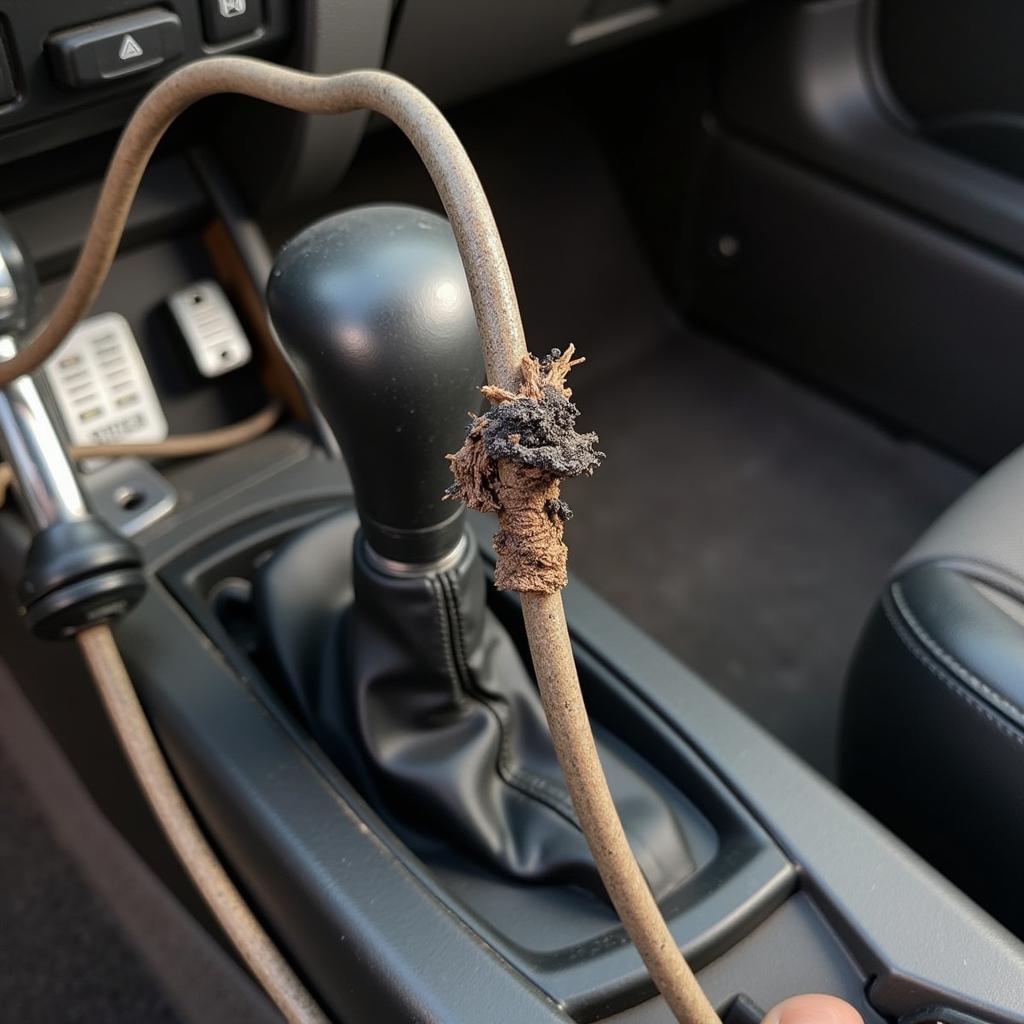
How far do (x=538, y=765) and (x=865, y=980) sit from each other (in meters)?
0.19

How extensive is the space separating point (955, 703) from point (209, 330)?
24.0 inches

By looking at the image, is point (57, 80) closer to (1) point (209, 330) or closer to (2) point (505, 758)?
(1) point (209, 330)

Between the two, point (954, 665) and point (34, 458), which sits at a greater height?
point (34, 458)

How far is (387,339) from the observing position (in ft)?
1.50

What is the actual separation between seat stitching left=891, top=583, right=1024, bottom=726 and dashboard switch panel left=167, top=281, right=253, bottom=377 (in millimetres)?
534

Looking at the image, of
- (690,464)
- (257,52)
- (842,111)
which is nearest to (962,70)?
(842,111)

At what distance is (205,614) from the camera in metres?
0.66

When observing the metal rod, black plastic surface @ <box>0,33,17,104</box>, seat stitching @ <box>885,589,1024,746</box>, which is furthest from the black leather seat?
black plastic surface @ <box>0,33,17,104</box>

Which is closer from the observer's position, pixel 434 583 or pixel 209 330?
pixel 434 583

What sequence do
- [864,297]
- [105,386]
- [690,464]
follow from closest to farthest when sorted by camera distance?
[105,386] → [864,297] → [690,464]

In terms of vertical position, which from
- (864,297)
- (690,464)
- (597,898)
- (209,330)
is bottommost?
(690,464)

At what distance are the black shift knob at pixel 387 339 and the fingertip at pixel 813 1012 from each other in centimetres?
27

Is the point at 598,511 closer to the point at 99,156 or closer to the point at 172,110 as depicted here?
the point at 99,156

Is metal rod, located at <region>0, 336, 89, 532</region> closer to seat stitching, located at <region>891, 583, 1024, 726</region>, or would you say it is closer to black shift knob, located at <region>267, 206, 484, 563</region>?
black shift knob, located at <region>267, 206, 484, 563</region>
